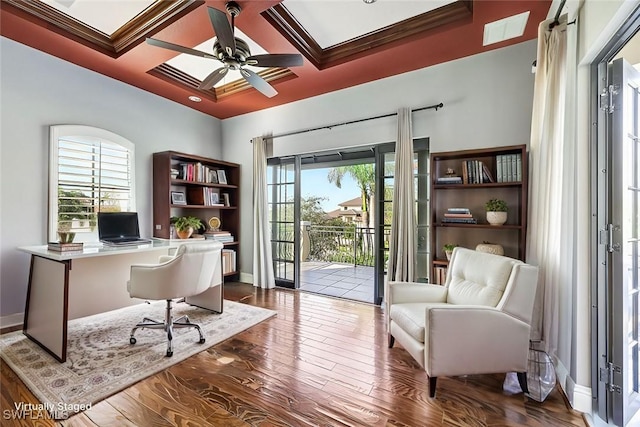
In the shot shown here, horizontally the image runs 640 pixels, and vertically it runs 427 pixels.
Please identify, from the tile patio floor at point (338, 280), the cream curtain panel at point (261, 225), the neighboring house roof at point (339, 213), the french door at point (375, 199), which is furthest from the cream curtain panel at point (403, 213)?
the neighboring house roof at point (339, 213)

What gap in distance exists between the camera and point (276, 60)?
7.76 feet

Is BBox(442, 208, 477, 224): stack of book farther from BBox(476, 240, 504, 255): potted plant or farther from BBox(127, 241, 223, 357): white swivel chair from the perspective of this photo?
BBox(127, 241, 223, 357): white swivel chair

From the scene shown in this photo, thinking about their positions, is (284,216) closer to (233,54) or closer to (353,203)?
(233,54)

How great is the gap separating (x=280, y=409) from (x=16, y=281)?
3.12m

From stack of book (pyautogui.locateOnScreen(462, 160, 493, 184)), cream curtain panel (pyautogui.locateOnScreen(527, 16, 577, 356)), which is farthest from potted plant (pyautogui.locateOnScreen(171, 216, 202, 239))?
cream curtain panel (pyautogui.locateOnScreen(527, 16, 577, 356))

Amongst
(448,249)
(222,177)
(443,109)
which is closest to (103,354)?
(222,177)

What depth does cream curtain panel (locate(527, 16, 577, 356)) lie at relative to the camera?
187 cm

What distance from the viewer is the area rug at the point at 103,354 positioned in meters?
1.76

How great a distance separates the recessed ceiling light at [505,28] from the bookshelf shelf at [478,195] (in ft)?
3.44

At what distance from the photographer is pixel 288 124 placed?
4.32 metres

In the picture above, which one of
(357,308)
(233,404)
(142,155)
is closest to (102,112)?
(142,155)

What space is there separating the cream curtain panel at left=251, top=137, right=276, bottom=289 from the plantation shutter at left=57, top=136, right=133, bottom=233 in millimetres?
1668

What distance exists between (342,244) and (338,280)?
190 cm

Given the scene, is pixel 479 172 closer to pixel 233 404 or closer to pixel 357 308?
pixel 357 308
